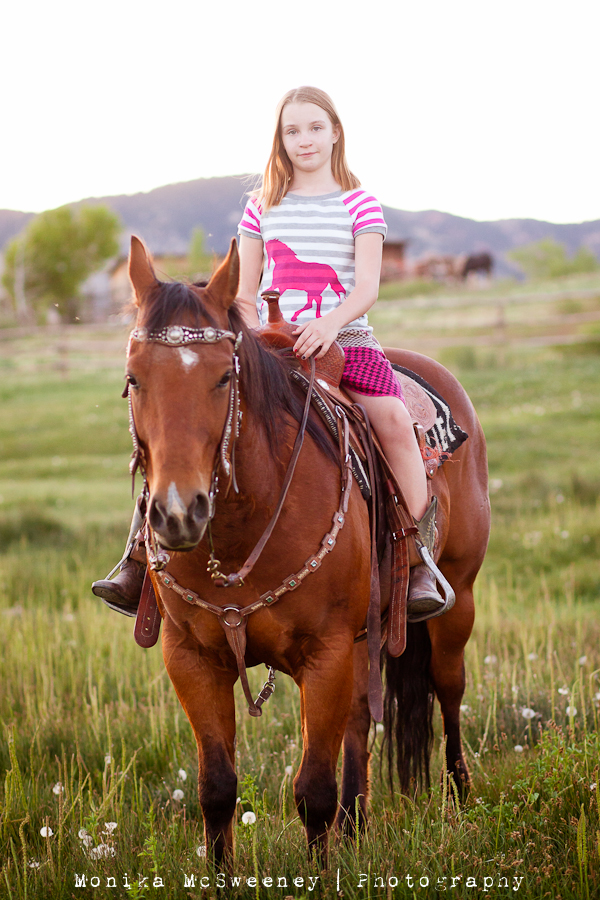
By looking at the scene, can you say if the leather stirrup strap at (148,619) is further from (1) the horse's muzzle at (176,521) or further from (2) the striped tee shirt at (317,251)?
(2) the striped tee shirt at (317,251)

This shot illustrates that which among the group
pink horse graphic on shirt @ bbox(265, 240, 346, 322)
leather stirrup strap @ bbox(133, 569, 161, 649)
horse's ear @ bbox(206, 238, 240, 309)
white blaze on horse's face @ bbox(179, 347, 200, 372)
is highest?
pink horse graphic on shirt @ bbox(265, 240, 346, 322)

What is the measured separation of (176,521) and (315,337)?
129cm

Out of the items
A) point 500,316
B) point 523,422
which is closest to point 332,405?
point 523,422

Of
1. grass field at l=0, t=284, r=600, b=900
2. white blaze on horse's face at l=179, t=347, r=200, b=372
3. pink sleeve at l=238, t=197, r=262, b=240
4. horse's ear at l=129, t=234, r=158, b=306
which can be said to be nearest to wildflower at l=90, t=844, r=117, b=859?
grass field at l=0, t=284, r=600, b=900

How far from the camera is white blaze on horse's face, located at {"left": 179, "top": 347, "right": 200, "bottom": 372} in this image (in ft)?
7.55

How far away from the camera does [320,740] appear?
2934mm

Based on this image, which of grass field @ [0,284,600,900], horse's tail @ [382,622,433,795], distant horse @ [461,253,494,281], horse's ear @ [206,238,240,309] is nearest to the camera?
horse's ear @ [206,238,240,309]

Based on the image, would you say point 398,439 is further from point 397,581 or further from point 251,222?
point 251,222

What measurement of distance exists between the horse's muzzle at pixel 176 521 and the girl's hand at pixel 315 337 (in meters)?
1.16

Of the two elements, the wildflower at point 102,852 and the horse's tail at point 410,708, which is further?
the horse's tail at point 410,708

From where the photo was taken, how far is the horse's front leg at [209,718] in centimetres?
303

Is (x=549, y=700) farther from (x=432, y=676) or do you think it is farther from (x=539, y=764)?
(x=539, y=764)

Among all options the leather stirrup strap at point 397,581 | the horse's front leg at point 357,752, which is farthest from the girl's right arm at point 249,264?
the horse's front leg at point 357,752

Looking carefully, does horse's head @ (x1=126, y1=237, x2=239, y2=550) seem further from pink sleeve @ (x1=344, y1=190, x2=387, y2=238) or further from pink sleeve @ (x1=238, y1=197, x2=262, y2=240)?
pink sleeve @ (x1=238, y1=197, x2=262, y2=240)
